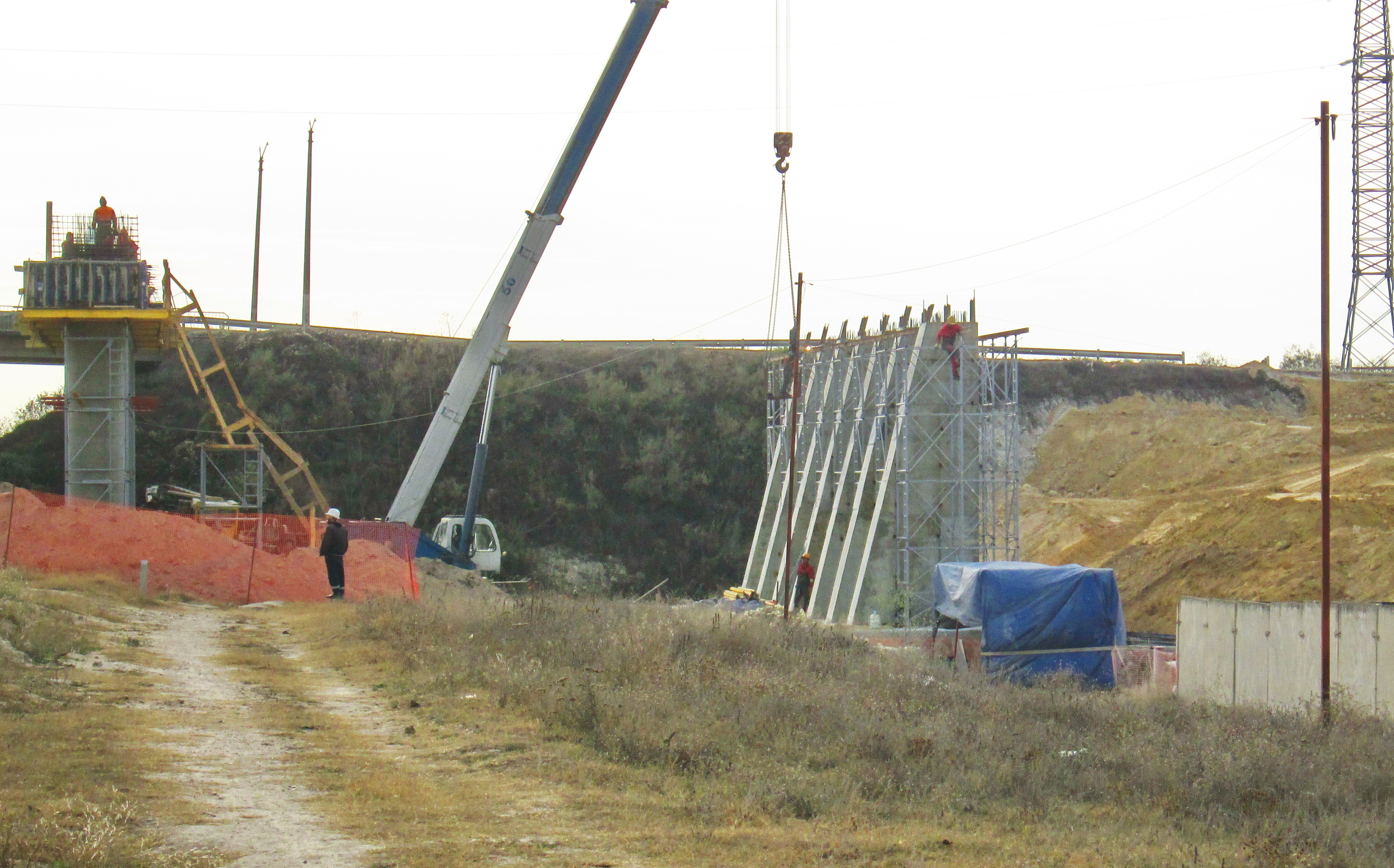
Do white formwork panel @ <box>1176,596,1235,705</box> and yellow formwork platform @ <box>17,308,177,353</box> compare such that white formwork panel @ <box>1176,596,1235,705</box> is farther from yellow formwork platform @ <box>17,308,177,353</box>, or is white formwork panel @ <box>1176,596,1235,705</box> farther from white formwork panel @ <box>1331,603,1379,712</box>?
yellow formwork platform @ <box>17,308,177,353</box>

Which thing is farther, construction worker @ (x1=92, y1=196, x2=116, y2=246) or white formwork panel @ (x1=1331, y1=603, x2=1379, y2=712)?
construction worker @ (x1=92, y1=196, x2=116, y2=246)

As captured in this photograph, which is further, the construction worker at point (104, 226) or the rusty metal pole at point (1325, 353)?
the construction worker at point (104, 226)

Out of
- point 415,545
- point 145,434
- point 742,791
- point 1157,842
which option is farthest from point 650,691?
point 145,434

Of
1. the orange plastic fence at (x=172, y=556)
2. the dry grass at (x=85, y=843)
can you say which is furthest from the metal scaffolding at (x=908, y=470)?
the dry grass at (x=85, y=843)

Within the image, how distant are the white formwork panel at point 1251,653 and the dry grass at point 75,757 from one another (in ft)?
44.2

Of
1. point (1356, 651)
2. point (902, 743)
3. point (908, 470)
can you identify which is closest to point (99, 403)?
point (908, 470)

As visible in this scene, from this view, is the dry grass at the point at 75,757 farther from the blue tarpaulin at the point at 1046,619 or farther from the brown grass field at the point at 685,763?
the blue tarpaulin at the point at 1046,619

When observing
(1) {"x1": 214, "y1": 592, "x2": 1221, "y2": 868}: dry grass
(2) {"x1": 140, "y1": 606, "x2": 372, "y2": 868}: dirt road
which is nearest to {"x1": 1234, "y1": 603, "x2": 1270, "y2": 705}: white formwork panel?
(1) {"x1": 214, "y1": 592, "x2": 1221, "y2": 868}: dry grass

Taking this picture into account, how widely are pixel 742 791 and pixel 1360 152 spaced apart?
3789 cm

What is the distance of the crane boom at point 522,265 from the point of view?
27.8 m

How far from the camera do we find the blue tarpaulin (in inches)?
778

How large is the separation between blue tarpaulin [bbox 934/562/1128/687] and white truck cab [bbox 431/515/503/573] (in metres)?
19.4

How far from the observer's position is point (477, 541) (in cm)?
3912

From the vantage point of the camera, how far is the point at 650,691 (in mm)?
11445
